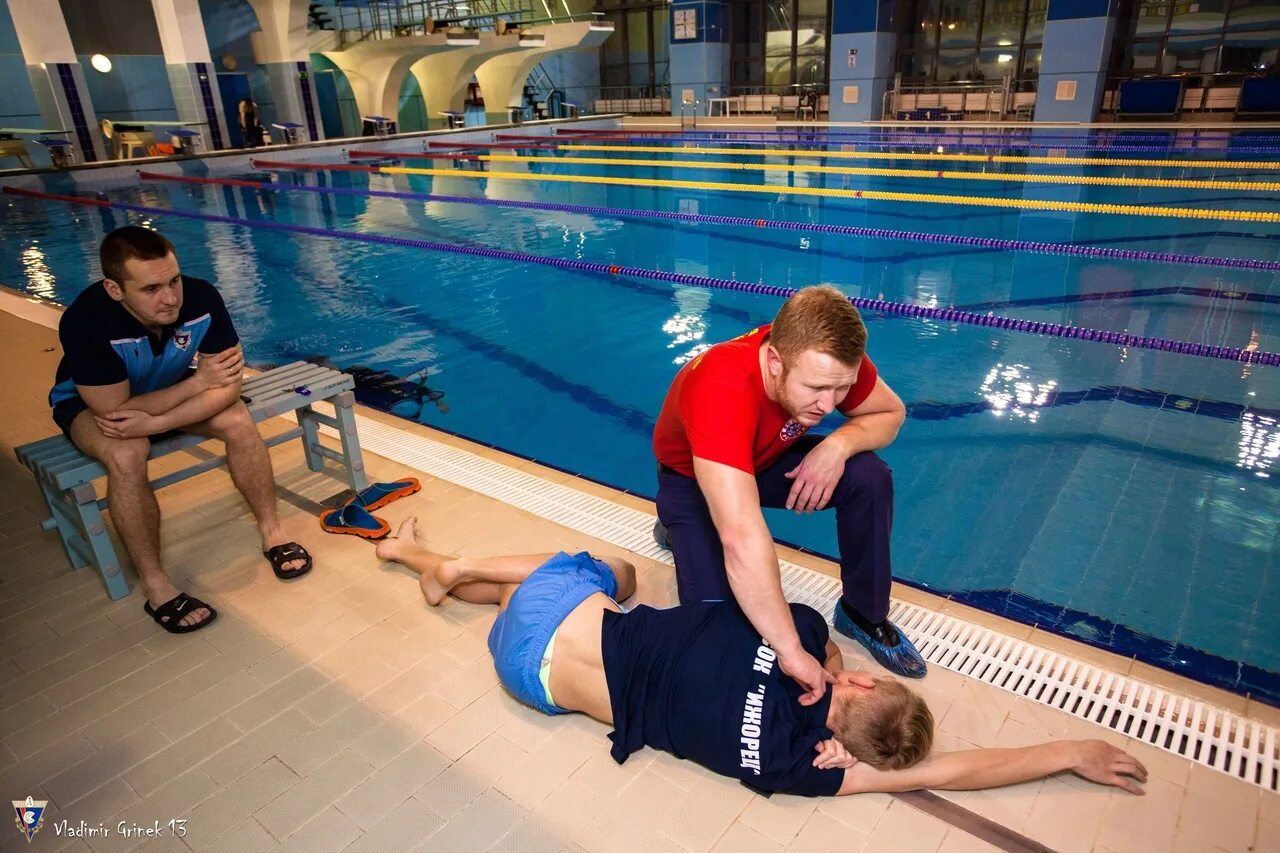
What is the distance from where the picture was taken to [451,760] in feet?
6.11

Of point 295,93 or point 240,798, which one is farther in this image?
point 295,93

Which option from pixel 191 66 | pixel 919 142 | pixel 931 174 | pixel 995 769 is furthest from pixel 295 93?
pixel 995 769

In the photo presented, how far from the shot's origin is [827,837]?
65.1 inches

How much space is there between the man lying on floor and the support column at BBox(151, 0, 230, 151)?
57.4ft

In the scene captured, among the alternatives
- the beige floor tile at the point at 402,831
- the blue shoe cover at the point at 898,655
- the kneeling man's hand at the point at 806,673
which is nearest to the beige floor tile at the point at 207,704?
the beige floor tile at the point at 402,831

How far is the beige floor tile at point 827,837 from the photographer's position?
5.34 ft

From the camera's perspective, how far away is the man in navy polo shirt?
2289 millimetres

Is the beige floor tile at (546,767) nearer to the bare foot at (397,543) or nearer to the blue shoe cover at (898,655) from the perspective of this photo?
the blue shoe cover at (898,655)

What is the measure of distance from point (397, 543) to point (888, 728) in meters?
1.63

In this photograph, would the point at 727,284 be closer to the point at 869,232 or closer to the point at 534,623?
the point at 869,232

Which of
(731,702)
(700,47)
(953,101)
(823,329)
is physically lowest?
(731,702)

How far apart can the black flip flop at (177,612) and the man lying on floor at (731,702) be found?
0.97 meters

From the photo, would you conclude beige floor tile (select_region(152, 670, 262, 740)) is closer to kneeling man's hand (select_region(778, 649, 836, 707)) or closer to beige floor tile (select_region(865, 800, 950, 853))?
kneeling man's hand (select_region(778, 649, 836, 707))

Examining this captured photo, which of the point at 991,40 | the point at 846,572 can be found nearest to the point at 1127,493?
the point at 846,572
